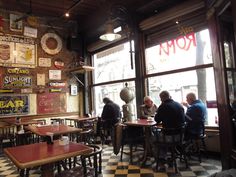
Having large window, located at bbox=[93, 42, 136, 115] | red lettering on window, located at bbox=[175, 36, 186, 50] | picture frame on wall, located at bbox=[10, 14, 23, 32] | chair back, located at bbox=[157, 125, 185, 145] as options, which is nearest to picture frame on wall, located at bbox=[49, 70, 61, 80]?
large window, located at bbox=[93, 42, 136, 115]

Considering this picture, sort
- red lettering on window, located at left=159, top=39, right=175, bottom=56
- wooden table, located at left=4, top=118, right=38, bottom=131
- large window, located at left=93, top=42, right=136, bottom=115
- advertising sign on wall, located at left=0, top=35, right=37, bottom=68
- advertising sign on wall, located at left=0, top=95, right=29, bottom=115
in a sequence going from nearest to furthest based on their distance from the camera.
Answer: red lettering on window, located at left=159, top=39, right=175, bottom=56 → wooden table, located at left=4, top=118, right=38, bottom=131 → advertising sign on wall, located at left=0, top=95, right=29, bottom=115 → advertising sign on wall, located at left=0, top=35, right=37, bottom=68 → large window, located at left=93, top=42, right=136, bottom=115

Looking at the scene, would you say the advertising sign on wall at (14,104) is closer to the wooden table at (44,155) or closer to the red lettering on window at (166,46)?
the wooden table at (44,155)

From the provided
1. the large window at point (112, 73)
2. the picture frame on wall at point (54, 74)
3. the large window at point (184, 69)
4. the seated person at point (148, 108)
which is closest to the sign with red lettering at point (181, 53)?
the large window at point (184, 69)

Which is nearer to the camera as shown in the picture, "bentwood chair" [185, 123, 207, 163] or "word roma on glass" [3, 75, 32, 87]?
"bentwood chair" [185, 123, 207, 163]

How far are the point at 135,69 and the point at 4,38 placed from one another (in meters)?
4.18

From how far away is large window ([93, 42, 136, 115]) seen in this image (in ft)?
20.8

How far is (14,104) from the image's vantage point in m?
6.30

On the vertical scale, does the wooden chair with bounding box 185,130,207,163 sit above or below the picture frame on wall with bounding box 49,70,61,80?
below

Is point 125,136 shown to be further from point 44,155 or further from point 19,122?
point 19,122

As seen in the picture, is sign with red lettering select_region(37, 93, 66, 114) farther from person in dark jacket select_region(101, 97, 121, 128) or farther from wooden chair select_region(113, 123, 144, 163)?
wooden chair select_region(113, 123, 144, 163)

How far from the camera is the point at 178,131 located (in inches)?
143

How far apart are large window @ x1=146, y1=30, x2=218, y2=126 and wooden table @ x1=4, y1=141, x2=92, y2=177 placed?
3.25 metres

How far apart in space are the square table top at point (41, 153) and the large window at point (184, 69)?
3254 millimetres

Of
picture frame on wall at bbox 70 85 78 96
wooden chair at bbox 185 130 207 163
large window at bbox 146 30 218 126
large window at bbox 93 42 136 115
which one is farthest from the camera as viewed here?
picture frame on wall at bbox 70 85 78 96
